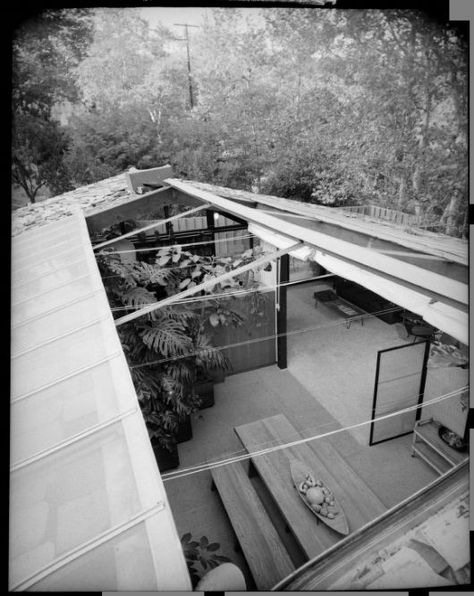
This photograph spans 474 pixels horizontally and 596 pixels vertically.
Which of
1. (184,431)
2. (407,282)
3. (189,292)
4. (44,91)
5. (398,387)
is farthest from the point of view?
(44,91)

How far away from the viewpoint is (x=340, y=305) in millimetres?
8719

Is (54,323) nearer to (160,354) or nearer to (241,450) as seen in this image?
(160,354)

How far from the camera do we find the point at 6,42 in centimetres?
328

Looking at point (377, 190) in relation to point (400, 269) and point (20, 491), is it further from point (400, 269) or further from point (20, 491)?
point (20, 491)

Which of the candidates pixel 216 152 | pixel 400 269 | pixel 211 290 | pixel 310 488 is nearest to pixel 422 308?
pixel 400 269

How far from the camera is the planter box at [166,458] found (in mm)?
4453

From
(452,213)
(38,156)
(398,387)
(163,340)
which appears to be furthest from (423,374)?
(38,156)

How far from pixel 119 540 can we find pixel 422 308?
1875mm

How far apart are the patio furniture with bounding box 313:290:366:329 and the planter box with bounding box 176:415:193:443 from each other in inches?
169

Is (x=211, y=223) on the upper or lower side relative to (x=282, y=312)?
upper

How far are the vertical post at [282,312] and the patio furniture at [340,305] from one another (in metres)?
2.05

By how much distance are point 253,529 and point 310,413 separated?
7.77 feet

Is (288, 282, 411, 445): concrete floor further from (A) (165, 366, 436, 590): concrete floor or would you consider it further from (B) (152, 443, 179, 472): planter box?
(B) (152, 443, 179, 472): planter box

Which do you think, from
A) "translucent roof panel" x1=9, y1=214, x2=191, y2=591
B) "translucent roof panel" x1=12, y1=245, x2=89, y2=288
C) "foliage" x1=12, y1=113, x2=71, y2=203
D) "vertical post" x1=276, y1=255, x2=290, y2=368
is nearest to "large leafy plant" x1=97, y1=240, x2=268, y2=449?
"translucent roof panel" x1=12, y1=245, x2=89, y2=288
